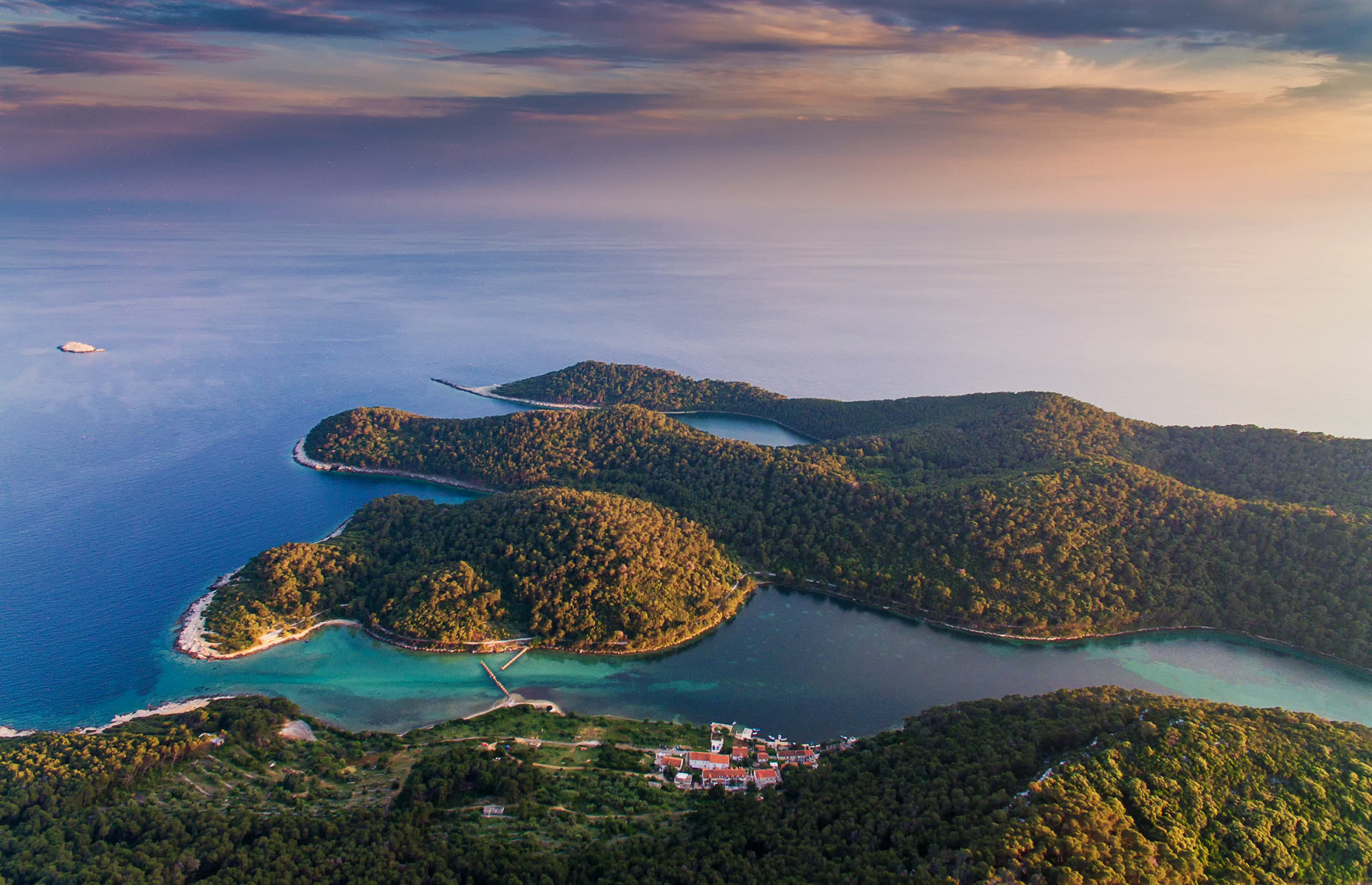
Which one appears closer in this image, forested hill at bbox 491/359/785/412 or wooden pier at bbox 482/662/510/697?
wooden pier at bbox 482/662/510/697

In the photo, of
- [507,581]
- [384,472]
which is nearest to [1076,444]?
[507,581]

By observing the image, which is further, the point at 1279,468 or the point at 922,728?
the point at 1279,468

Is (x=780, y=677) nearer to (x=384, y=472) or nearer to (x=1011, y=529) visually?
(x=1011, y=529)

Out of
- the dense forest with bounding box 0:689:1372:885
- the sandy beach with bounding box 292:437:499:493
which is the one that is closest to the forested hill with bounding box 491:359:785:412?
the sandy beach with bounding box 292:437:499:493

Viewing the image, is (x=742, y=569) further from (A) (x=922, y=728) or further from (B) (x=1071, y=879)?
(B) (x=1071, y=879)

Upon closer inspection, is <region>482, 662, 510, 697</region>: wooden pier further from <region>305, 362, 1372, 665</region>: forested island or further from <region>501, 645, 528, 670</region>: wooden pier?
<region>305, 362, 1372, 665</region>: forested island

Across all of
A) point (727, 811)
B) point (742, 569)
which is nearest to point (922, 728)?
point (727, 811)
